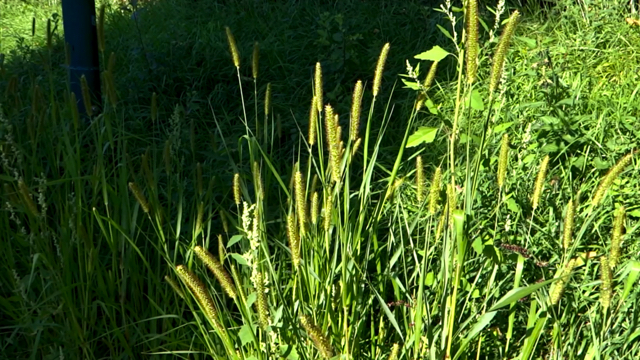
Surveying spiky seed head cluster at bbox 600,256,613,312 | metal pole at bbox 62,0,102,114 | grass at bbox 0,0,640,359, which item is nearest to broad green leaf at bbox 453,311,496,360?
grass at bbox 0,0,640,359

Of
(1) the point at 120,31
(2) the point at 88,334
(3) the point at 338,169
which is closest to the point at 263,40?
(1) the point at 120,31

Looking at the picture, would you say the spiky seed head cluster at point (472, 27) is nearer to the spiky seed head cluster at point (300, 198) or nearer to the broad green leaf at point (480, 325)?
the spiky seed head cluster at point (300, 198)

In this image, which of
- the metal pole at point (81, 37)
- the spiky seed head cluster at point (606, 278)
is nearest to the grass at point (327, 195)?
the spiky seed head cluster at point (606, 278)

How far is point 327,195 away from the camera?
2.07 m

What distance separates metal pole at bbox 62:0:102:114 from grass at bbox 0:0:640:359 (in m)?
0.23

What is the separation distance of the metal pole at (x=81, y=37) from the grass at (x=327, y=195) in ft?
0.74

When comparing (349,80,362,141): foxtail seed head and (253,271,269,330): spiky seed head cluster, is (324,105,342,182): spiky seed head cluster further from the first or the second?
(253,271,269,330): spiky seed head cluster

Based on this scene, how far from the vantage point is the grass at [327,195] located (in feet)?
6.49

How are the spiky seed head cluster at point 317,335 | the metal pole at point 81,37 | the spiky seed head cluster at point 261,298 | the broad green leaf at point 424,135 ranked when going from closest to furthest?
the spiky seed head cluster at point 317,335, the spiky seed head cluster at point 261,298, the broad green leaf at point 424,135, the metal pole at point 81,37

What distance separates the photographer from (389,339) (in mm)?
2305

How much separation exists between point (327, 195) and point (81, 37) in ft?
6.15

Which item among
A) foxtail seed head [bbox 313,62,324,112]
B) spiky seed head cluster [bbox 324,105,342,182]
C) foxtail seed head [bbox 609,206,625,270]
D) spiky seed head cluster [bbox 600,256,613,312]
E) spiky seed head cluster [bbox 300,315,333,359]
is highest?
foxtail seed head [bbox 313,62,324,112]

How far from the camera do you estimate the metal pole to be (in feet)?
11.5

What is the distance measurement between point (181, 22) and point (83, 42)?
1.46 meters
